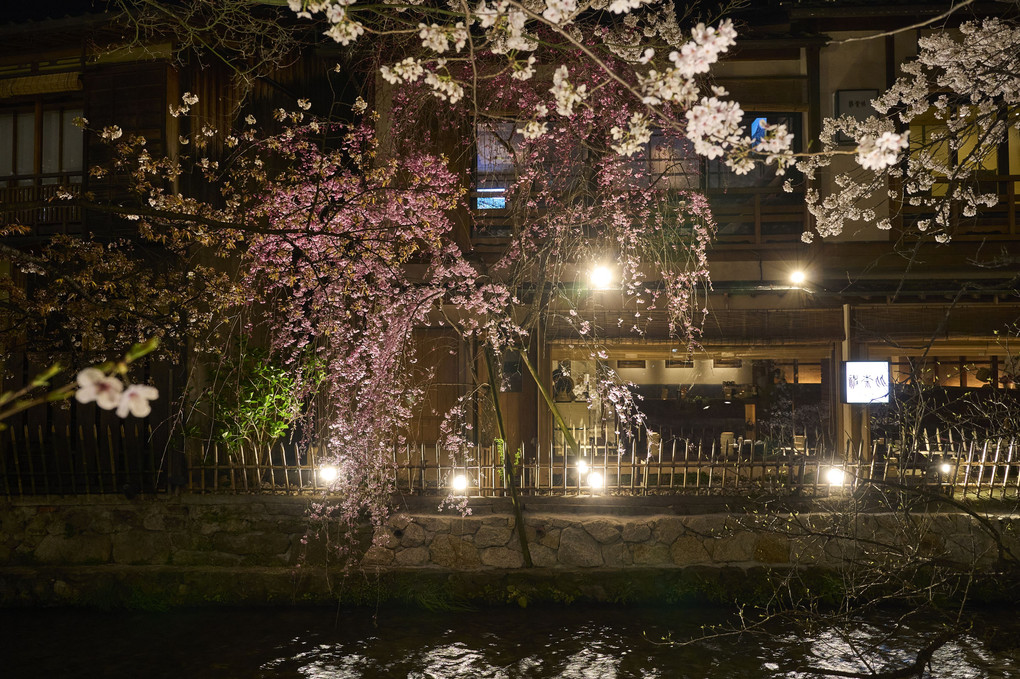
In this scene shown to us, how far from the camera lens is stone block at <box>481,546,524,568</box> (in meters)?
9.49

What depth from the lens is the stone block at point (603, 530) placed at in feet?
31.0

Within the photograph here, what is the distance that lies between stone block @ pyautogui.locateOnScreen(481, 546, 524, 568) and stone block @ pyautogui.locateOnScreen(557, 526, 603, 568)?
1.68 feet

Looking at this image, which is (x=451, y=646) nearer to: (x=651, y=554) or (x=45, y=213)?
(x=651, y=554)

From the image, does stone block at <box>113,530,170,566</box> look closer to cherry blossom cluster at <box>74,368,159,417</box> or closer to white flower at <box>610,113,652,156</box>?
white flower at <box>610,113,652,156</box>

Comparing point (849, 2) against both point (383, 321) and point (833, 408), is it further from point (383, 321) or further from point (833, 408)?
point (383, 321)

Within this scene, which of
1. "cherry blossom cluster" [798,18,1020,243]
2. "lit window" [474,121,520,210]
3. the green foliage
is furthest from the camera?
"lit window" [474,121,520,210]

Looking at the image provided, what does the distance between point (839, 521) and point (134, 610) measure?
8.38 metres

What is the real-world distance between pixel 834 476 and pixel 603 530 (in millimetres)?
3038

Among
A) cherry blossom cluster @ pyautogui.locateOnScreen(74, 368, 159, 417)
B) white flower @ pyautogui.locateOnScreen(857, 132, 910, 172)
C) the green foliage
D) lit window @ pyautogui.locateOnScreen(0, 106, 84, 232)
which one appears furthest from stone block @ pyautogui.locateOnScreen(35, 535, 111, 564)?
white flower @ pyautogui.locateOnScreen(857, 132, 910, 172)

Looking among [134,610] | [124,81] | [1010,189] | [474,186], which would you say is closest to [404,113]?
[474,186]

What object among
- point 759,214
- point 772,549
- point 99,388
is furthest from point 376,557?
point 759,214

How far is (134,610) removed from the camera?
9.37m

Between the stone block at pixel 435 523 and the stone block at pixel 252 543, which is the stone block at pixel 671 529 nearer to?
the stone block at pixel 435 523

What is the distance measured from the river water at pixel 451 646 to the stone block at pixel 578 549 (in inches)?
21.8
